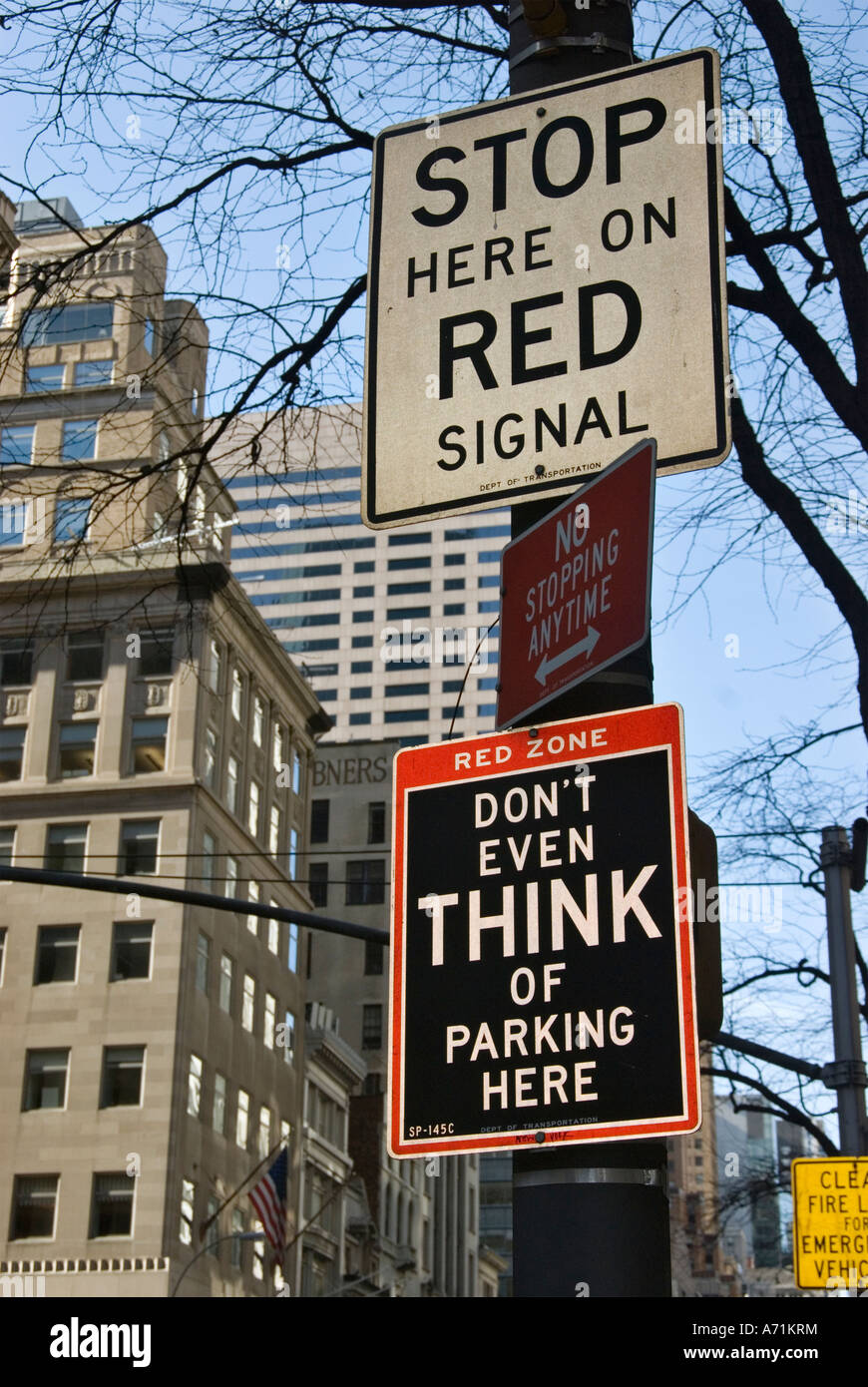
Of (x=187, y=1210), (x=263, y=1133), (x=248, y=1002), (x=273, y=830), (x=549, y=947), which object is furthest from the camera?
(x=273, y=830)

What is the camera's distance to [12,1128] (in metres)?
57.3

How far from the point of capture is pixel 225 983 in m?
63.9

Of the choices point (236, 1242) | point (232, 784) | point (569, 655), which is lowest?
point (569, 655)

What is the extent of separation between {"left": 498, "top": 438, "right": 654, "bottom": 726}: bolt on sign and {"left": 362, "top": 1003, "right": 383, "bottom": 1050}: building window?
8619 centimetres

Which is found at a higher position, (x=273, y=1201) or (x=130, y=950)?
(x=130, y=950)

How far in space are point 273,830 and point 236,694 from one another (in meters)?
7.04

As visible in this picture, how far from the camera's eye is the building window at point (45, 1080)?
58.1 m

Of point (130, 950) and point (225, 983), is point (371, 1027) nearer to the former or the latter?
point (225, 983)

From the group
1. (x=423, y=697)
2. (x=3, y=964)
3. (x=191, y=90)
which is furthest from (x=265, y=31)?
(x=423, y=697)

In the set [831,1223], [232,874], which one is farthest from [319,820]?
[831,1223]

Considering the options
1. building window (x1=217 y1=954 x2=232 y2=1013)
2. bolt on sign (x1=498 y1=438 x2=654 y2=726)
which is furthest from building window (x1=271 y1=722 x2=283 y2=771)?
bolt on sign (x1=498 y1=438 x2=654 y2=726)

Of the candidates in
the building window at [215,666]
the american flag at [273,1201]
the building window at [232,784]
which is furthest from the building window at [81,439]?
the building window at [232,784]

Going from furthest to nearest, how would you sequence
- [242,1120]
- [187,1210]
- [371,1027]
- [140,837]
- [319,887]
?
[371,1027] < [319,887] < [242,1120] < [140,837] < [187,1210]
